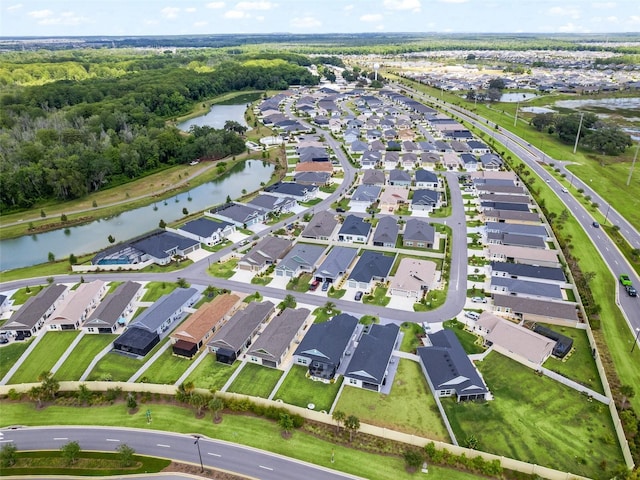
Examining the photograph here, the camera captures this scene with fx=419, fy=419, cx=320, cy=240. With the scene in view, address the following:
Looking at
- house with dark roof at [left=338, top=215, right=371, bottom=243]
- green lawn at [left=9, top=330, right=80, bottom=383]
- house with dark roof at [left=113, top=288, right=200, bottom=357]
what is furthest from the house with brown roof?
house with dark roof at [left=338, top=215, right=371, bottom=243]

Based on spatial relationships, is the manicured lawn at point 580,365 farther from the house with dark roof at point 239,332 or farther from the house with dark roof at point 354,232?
the house with dark roof at point 354,232

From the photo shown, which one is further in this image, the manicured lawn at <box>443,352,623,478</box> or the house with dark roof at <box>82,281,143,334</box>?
the house with dark roof at <box>82,281,143,334</box>

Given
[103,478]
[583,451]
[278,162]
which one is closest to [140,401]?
[103,478]

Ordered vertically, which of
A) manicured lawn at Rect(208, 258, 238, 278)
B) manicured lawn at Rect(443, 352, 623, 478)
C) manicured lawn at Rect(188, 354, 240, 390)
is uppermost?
manicured lawn at Rect(208, 258, 238, 278)

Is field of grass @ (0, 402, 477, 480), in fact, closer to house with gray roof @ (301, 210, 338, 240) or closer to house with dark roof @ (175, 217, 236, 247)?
house with dark roof @ (175, 217, 236, 247)

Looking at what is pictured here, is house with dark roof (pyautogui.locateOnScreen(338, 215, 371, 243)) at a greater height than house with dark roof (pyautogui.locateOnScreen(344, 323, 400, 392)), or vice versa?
house with dark roof (pyautogui.locateOnScreen(338, 215, 371, 243))

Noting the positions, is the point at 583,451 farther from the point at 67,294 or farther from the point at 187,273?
the point at 67,294
